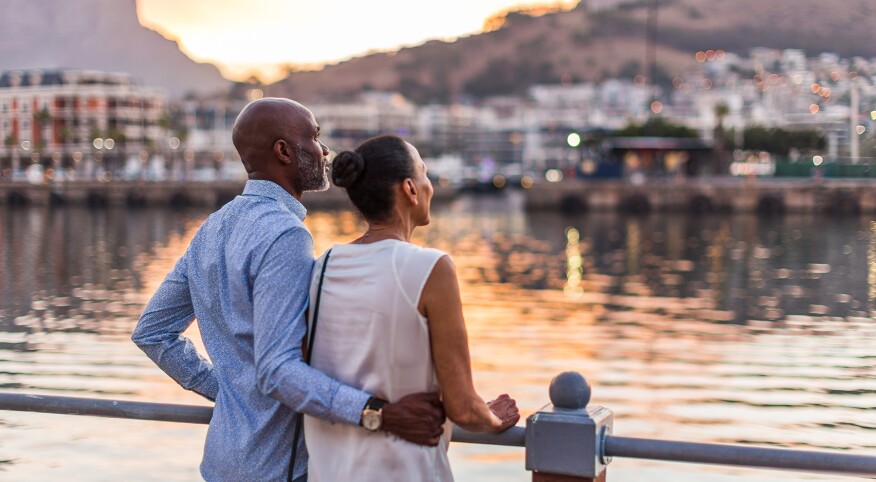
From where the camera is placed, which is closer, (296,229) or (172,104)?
(296,229)

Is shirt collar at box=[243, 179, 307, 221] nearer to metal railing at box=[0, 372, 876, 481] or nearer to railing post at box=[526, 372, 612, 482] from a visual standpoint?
metal railing at box=[0, 372, 876, 481]

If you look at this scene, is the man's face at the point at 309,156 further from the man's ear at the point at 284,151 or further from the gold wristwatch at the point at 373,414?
the gold wristwatch at the point at 373,414

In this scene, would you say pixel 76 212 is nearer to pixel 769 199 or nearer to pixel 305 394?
pixel 769 199

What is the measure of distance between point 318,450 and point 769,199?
79.3m

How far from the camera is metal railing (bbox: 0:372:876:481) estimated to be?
2.89m

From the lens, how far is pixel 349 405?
8.75ft

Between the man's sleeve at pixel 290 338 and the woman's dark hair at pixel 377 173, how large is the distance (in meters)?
0.19

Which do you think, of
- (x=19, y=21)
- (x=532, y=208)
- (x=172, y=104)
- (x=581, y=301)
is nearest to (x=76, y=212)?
(x=532, y=208)

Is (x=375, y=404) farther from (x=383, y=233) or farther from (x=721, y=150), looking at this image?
(x=721, y=150)

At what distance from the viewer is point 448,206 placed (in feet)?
370

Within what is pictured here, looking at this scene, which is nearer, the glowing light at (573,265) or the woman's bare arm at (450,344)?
the woman's bare arm at (450,344)

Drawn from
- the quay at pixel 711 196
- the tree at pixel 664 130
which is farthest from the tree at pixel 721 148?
the quay at pixel 711 196

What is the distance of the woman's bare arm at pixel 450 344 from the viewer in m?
2.59

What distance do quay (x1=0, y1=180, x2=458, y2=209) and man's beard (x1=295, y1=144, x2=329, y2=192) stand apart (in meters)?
96.2
